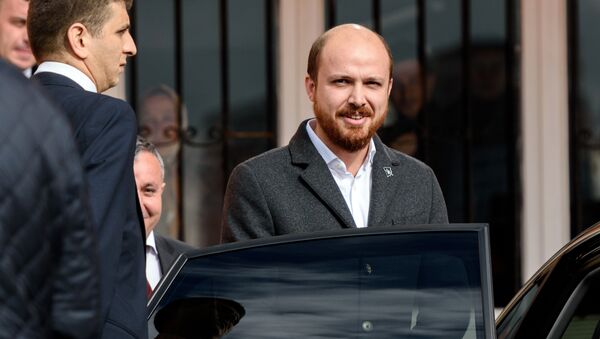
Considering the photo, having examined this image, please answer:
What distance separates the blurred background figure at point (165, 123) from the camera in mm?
7180

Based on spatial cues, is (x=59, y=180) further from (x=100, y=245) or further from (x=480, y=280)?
(x=480, y=280)

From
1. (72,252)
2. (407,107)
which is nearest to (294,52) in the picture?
(407,107)

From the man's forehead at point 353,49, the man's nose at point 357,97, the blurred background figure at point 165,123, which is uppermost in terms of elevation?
the man's forehead at point 353,49

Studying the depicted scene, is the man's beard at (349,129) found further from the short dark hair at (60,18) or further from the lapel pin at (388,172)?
the short dark hair at (60,18)

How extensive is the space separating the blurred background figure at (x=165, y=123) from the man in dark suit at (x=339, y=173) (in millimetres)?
3560

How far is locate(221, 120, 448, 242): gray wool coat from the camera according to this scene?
3.53 m

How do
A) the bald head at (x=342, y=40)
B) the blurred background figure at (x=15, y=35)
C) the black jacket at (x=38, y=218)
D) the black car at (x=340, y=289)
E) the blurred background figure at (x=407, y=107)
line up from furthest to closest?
1. the blurred background figure at (x=407, y=107)
2. the blurred background figure at (x=15, y=35)
3. the bald head at (x=342, y=40)
4. the black car at (x=340, y=289)
5. the black jacket at (x=38, y=218)

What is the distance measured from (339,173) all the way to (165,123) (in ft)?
12.0

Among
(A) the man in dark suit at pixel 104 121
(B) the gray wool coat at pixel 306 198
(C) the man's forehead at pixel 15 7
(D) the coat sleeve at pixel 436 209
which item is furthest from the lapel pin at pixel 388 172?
(C) the man's forehead at pixel 15 7

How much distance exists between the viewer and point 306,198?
11.8 ft

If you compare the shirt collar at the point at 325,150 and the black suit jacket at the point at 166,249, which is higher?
the shirt collar at the point at 325,150

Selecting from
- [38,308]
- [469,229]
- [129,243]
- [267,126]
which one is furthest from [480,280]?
[267,126]

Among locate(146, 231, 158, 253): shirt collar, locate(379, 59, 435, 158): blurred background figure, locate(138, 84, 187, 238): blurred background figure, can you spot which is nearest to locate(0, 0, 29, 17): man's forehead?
locate(146, 231, 158, 253): shirt collar

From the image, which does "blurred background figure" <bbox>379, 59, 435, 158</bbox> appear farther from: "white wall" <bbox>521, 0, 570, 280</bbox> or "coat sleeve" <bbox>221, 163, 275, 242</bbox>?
"coat sleeve" <bbox>221, 163, 275, 242</bbox>
